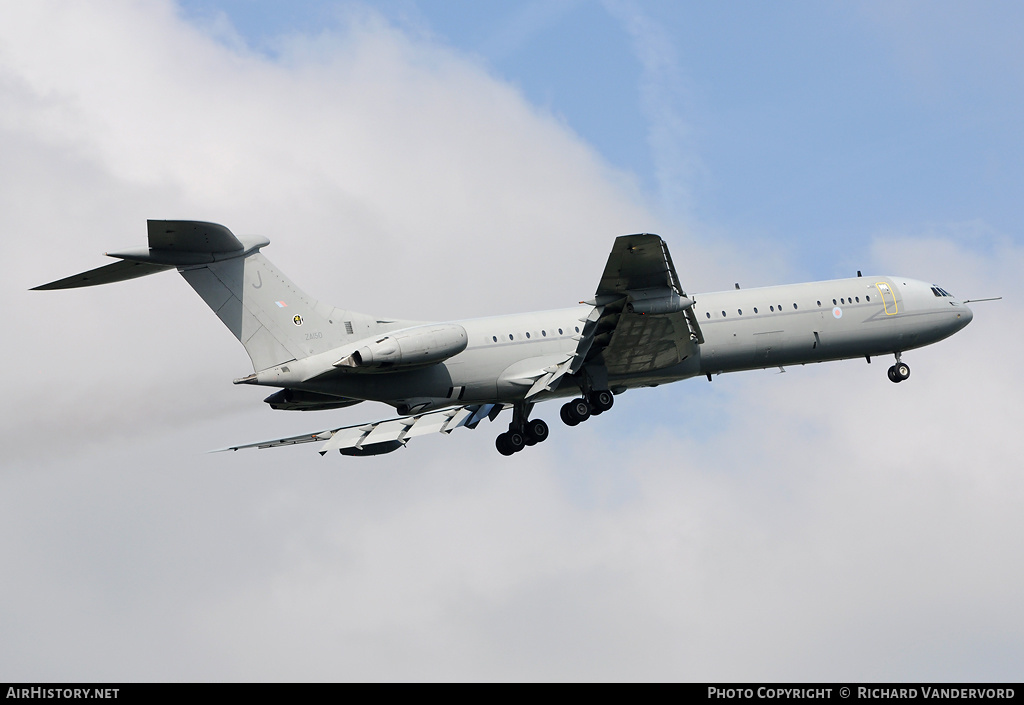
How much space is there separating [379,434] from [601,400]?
22.6 feet

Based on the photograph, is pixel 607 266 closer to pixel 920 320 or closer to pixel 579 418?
pixel 579 418

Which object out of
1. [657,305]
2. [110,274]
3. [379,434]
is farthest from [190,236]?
[657,305]

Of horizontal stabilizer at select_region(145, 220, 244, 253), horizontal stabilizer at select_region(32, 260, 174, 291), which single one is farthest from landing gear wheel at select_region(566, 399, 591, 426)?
horizontal stabilizer at select_region(32, 260, 174, 291)

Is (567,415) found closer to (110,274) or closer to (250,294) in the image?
(250,294)

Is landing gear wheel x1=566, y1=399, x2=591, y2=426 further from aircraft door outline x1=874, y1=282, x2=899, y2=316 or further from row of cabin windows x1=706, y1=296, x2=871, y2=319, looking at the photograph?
aircraft door outline x1=874, y1=282, x2=899, y2=316

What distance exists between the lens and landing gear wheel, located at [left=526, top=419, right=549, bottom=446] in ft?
124

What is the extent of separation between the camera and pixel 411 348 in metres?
31.4

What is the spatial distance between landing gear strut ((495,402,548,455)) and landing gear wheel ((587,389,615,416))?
2298 mm

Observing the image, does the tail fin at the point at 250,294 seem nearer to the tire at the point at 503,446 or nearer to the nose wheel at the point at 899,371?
the tire at the point at 503,446

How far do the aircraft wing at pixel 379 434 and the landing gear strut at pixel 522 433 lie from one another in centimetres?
157

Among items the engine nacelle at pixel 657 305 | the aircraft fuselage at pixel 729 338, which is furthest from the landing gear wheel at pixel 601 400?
the engine nacelle at pixel 657 305

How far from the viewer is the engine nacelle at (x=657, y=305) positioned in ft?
108

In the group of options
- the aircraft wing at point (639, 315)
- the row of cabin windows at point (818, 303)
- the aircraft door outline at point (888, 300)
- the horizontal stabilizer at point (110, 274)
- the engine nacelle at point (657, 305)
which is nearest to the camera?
the horizontal stabilizer at point (110, 274)
